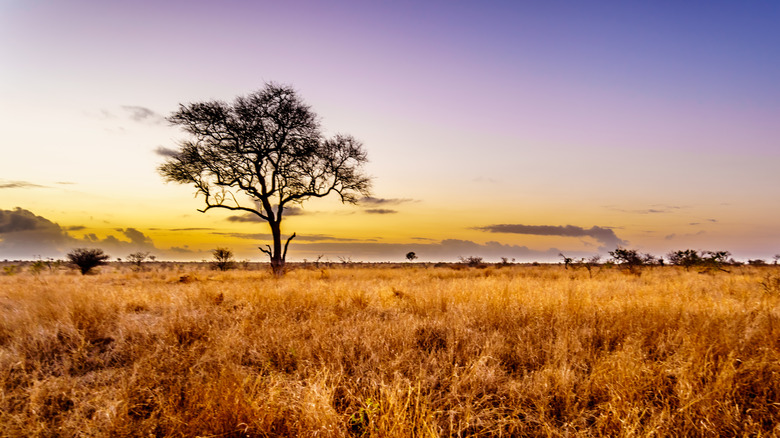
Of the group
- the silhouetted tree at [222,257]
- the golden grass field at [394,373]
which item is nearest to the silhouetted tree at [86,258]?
the silhouetted tree at [222,257]

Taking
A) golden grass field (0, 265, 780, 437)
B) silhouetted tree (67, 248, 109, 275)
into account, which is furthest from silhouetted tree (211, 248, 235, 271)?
golden grass field (0, 265, 780, 437)

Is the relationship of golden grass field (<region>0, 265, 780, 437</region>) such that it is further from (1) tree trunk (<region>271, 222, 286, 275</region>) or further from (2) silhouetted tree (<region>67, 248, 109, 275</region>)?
(2) silhouetted tree (<region>67, 248, 109, 275</region>)

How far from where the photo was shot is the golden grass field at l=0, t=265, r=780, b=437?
8.76ft

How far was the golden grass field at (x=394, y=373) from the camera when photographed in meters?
2.67

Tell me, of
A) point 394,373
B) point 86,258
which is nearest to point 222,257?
point 86,258

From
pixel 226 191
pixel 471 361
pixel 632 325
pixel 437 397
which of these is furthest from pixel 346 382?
pixel 226 191

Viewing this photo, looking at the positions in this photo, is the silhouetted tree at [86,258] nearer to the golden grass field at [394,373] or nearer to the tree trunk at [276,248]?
the tree trunk at [276,248]

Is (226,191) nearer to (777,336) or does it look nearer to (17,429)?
(17,429)

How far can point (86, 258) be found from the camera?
918 inches

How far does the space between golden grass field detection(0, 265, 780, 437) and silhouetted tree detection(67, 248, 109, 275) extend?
22614 mm

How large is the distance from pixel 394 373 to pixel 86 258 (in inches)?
1146

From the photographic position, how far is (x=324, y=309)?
21.0 feet

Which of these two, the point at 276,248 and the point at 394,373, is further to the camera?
the point at 276,248

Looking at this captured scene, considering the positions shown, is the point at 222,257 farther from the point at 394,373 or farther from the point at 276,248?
the point at 394,373
